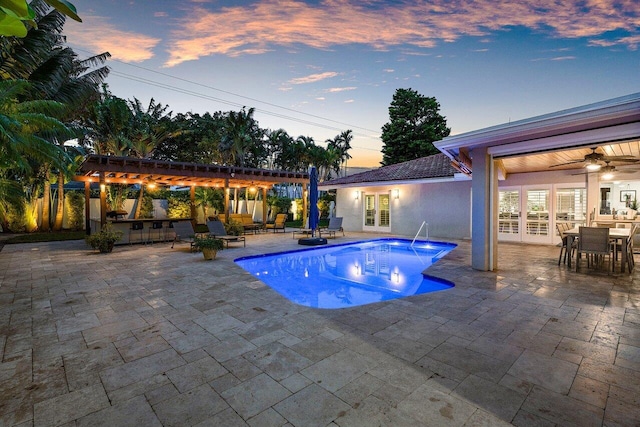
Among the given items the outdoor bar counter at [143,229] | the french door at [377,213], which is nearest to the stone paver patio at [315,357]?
the outdoor bar counter at [143,229]

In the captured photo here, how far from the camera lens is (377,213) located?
686 inches

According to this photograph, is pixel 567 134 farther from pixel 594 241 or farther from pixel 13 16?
pixel 13 16

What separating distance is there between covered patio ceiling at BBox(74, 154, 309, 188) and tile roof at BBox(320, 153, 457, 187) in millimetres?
3835

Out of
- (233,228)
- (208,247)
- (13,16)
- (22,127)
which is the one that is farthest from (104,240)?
(13,16)

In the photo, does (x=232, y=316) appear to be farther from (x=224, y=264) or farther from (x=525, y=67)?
(x=525, y=67)

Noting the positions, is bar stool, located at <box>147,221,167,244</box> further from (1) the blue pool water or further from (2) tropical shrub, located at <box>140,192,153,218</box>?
(2) tropical shrub, located at <box>140,192,153,218</box>

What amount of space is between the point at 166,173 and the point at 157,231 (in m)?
2.72

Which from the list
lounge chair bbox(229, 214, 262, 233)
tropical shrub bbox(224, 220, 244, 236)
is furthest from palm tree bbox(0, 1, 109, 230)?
lounge chair bbox(229, 214, 262, 233)

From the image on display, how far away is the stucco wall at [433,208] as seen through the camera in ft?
Result: 46.4

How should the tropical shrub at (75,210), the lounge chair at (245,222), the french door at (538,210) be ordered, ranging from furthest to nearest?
the tropical shrub at (75,210) → the lounge chair at (245,222) → the french door at (538,210)

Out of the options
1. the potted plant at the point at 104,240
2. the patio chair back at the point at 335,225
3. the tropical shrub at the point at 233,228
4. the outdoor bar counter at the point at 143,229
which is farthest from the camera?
the patio chair back at the point at 335,225

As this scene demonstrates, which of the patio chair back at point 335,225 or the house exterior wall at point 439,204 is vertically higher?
the house exterior wall at point 439,204

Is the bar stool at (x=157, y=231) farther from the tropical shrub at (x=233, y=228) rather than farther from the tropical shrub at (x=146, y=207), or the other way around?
the tropical shrub at (x=146, y=207)

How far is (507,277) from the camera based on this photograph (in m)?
6.75
